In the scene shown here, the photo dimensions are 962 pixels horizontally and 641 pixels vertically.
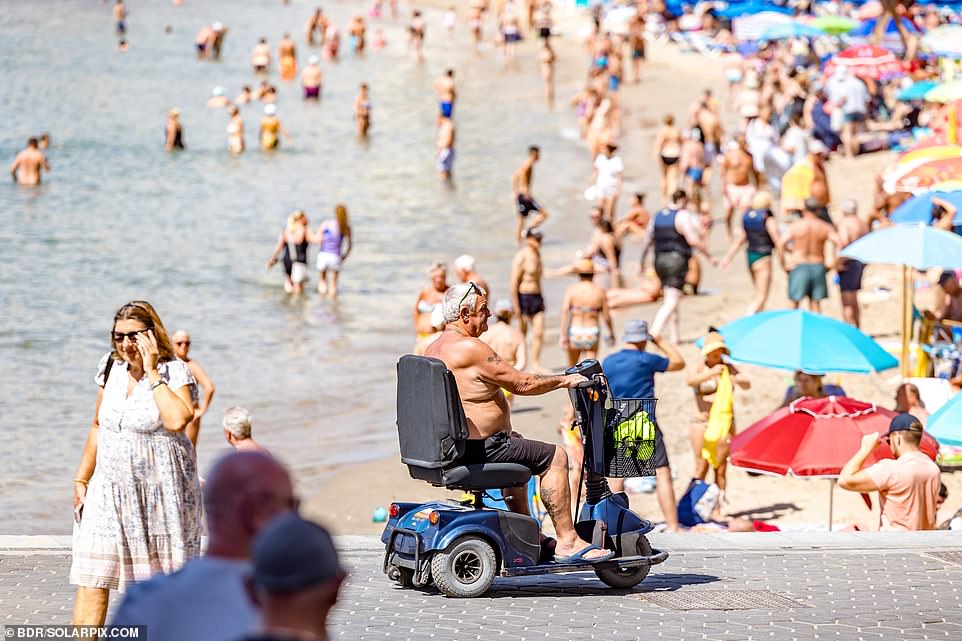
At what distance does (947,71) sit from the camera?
2498cm

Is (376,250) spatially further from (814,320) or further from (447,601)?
(447,601)

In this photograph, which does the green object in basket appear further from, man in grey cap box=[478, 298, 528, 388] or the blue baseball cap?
man in grey cap box=[478, 298, 528, 388]

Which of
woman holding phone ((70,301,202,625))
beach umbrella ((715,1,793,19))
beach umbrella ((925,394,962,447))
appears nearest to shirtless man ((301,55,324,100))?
beach umbrella ((715,1,793,19))

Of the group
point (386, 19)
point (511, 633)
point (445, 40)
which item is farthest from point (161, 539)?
point (386, 19)

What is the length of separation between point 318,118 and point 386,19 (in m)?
19.5

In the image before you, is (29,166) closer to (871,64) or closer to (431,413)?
(871,64)

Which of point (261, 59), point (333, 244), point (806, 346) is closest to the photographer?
point (806, 346)

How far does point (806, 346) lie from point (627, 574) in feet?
13.5

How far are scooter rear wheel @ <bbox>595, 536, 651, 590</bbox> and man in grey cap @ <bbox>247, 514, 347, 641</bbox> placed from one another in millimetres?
4699

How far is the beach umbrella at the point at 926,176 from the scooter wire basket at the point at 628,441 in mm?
8164

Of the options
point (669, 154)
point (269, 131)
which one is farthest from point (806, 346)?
point (269, 131)

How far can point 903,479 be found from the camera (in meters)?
8.80

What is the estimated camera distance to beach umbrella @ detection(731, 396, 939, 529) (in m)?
9.77

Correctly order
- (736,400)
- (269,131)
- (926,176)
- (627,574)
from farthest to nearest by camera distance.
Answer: (269,131) < (926,176) < (736,400) < (627,574)
